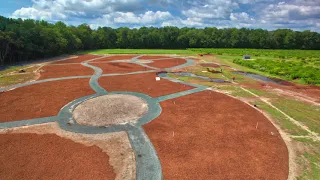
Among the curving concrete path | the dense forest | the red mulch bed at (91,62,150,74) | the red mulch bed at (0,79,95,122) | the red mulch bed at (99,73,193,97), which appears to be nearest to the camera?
the curving concrete path

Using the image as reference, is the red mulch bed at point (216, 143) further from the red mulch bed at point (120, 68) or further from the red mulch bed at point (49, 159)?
the red mulch bed at point (120, 68)

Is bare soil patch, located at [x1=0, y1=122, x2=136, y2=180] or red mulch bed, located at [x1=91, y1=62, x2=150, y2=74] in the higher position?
red mulch bed, located at [x1=91, y1=62, x2=150, y2=74]

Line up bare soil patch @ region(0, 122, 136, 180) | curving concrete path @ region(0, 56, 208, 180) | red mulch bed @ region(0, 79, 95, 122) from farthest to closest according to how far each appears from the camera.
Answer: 1. red mulch bed @ region(0, 79, 95, 122)
2. curving concrete path @ region(0, 56, 208, 180)
3. bare soil patch @ region(0, 122, 136, 180)

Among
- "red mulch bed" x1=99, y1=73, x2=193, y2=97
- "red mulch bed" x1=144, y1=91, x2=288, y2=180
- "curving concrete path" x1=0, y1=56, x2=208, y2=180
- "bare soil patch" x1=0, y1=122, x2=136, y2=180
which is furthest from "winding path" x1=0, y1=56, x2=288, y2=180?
"red mulch bed" x1=99, y1=73, x2=193, y2=97

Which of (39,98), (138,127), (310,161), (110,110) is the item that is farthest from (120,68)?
(310,161)

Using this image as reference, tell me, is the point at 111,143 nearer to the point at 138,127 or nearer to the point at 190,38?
the point at 138,127

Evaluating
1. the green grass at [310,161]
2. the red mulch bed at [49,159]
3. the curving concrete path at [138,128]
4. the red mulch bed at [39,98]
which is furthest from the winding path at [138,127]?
the green grass at [310,161]

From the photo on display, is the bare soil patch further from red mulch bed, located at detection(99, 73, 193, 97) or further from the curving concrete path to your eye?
red mulch bed, located at detection(99, 73, 193, 97)
